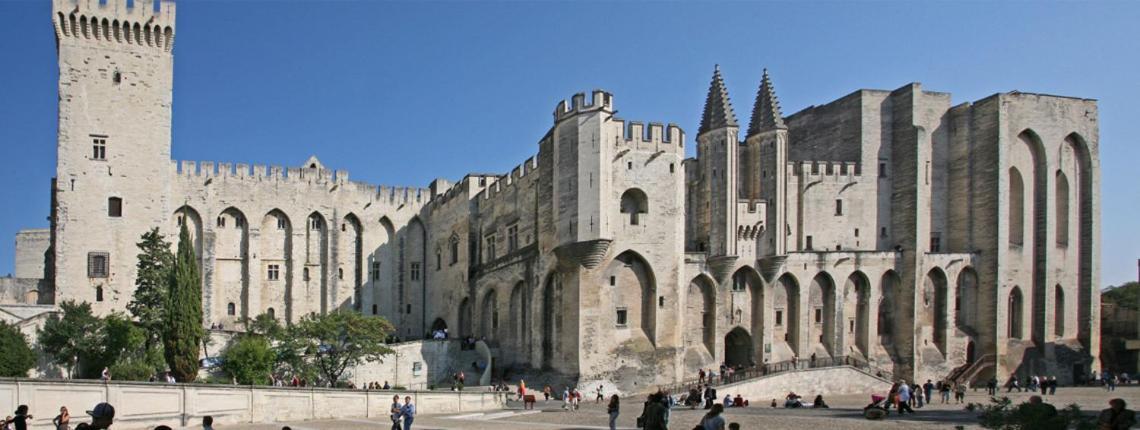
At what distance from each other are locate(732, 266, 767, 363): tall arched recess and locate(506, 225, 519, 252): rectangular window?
31.3ft

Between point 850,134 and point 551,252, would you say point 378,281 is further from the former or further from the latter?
point 850,134

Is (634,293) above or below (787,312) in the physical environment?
above

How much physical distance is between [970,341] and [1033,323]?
3565mm

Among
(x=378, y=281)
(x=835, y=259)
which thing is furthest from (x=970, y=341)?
(x=378, y=281)

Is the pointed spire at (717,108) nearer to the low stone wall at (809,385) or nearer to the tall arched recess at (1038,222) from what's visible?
the low stone wall at (809,385)

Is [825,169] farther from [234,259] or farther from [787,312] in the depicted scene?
[234,259]

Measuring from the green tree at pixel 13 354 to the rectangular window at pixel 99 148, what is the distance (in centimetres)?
1051

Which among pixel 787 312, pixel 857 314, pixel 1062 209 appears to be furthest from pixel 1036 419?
pixel 1062 209

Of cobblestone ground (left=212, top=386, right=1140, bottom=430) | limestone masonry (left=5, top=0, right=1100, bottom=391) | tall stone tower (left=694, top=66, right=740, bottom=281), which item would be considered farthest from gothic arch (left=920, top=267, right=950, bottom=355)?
cobblestone ground (left=212, top=386, right=1140, bottom=430)

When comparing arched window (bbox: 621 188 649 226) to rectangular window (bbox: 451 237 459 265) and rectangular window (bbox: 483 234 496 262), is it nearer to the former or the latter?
rectangular window (bbox: 483 234 496 262)

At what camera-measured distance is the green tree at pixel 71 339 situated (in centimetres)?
3412

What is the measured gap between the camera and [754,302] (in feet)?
146

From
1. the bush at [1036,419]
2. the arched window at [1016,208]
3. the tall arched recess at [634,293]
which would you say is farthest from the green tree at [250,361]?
the arched window at [1016,208]

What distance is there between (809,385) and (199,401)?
81.1ft
